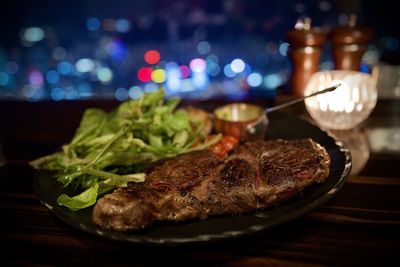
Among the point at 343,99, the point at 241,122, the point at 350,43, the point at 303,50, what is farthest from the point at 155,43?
the point at 343,99

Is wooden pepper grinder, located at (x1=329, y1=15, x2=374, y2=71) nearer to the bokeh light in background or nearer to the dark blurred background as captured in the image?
the dark blurred background

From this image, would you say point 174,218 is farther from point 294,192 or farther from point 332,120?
point 332,120

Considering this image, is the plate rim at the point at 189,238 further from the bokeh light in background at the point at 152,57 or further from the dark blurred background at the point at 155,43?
the bokeh light in background at the point at 152,57

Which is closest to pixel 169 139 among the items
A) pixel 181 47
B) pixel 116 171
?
pixel 116 171

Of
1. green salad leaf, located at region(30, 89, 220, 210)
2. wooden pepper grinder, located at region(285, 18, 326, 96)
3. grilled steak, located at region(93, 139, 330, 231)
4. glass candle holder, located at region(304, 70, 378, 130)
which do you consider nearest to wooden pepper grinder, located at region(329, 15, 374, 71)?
wooden pepper grinder, located at region(285, 18, 326, 96)

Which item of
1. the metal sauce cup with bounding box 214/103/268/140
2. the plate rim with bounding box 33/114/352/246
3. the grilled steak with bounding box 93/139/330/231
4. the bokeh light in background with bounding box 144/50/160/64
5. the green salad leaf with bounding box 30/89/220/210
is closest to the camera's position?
the plate rim with bounding box 33/114/352/246

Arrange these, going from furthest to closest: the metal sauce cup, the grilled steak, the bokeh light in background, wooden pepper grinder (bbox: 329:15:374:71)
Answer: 1. the bokeh light in background
2. wooden pepper grinder (bbox: 329:15:374:71)
3. the metal sauce cup
4. the grilled steak
